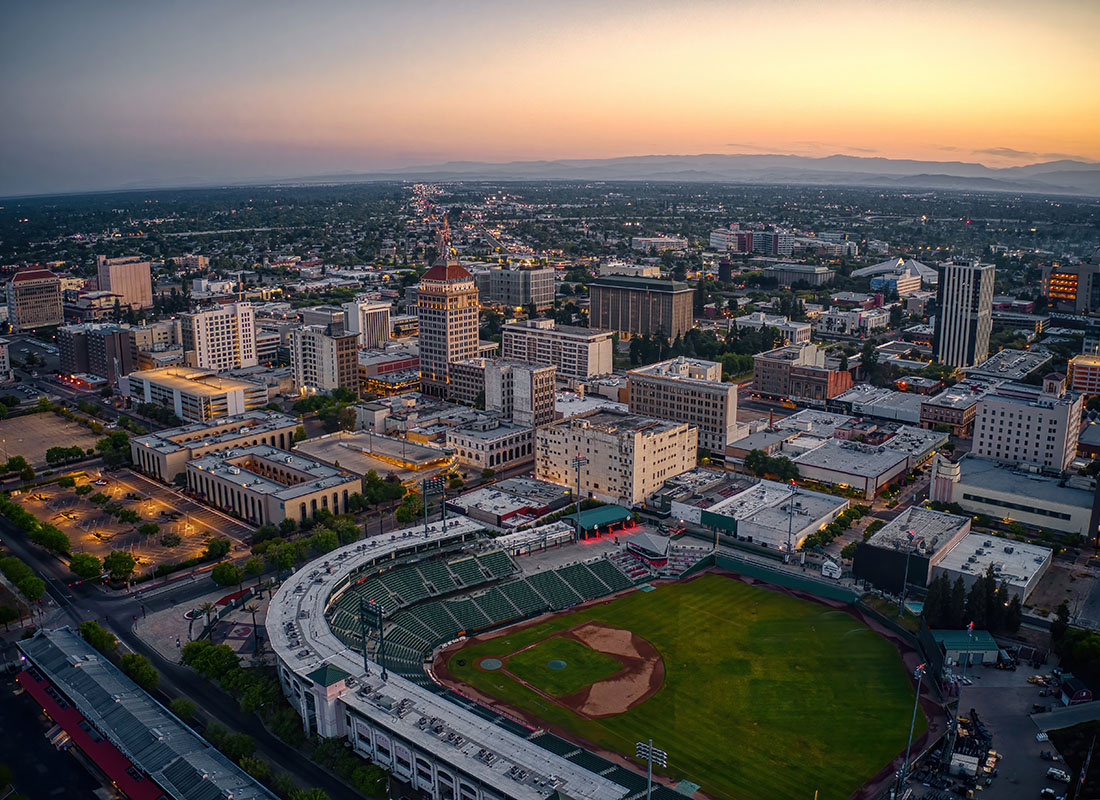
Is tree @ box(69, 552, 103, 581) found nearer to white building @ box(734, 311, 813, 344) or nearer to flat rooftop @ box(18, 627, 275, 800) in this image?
flat rooftop @ box(18, 627, 275, 800)

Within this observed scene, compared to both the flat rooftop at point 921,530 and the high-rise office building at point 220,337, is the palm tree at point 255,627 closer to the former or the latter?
the flat rooftop at point 921,530

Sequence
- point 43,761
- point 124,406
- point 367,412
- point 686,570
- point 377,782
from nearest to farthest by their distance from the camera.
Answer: point 377,782, point 43,761, point 686,570, point 367,412, point 124,406

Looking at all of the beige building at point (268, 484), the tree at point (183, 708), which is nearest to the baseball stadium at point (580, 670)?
the tree at point (183, 708)

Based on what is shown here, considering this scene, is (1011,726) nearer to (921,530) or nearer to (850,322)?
(921,530)

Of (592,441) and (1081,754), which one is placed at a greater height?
(592,441)

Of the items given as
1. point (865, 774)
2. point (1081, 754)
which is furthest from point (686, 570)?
point (1081, 754)

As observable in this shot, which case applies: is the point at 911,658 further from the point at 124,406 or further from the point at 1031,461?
the point at 124,406

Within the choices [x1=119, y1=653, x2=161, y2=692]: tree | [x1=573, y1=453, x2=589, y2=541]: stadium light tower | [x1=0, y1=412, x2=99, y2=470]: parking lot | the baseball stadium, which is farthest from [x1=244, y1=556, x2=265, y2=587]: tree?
[x1=0, y1=412, x2=99, y2=470]: parking lot
